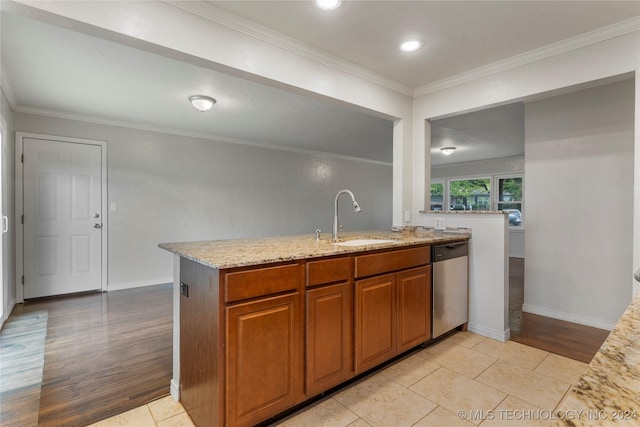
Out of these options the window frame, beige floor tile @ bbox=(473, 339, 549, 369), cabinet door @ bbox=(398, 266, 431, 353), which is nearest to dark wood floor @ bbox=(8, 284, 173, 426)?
cabinet door @ bbox=(398, 266, 431, 353)

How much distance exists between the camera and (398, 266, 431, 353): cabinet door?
230 centimetres

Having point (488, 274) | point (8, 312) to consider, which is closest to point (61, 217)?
point (8, 312)

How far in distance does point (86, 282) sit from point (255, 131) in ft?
10.3

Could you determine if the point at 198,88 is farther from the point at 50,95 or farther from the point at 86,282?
the point at 86,282

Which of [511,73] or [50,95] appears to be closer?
[511,73]

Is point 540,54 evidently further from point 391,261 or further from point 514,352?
point 514,352

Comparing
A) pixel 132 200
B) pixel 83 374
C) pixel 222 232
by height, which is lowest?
pixel 83 374

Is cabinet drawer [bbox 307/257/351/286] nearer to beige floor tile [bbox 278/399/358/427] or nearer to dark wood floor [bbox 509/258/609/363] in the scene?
beige floor tile [bbox 278/399/358/427]

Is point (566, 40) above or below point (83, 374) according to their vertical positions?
above

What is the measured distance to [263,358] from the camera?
61.5 inches

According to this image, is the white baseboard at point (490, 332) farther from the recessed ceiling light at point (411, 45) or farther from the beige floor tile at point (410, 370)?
the recessed ceiling light at point (411, 45)

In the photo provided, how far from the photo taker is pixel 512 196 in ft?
24.5

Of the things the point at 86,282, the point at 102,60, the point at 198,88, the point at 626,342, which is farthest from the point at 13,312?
the point at 626,342

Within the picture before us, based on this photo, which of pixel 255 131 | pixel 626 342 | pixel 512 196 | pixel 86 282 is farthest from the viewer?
pixel 512 196
